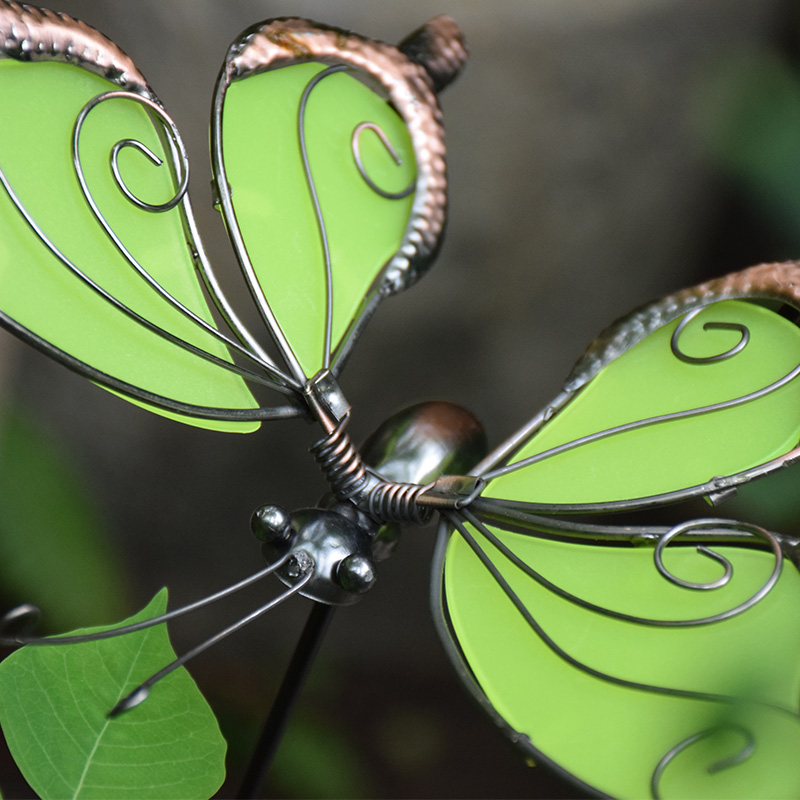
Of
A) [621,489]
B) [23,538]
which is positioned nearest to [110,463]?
[23,538]

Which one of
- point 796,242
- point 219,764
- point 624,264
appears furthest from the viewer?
point 624,264

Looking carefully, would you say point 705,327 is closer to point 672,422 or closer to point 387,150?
point 672,422

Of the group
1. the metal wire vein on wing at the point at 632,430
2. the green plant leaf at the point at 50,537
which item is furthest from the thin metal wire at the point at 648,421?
the green plant leaf at the point at 50,537

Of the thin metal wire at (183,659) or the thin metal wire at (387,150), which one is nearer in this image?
the thin metal wire at (183,659)

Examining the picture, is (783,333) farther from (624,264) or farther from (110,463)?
(110,463)

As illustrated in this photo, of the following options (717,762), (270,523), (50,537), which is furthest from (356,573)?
(50,537)

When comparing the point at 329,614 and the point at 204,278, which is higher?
the point at 204,278

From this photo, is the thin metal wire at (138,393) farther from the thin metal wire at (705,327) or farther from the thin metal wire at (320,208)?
the thin metal wire at (705,327)
